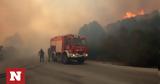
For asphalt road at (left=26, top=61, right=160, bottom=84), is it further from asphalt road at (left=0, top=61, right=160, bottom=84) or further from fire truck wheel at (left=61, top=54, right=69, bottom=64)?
fire truck wheel at (left=61, top=54, right=69, bottom=64)

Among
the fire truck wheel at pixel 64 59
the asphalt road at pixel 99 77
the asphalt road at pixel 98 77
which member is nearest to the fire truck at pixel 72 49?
the fire truck wheel at pixel 64 59

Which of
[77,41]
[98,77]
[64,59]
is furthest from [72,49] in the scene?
[98,77]

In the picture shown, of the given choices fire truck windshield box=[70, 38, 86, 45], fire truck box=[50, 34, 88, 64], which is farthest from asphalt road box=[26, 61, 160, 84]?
fire truck windshield box=[70, 38, 86, 45]

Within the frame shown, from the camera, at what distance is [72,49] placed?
139 ft

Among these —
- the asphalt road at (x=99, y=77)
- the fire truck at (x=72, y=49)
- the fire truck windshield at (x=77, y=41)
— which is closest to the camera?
the asphalt road at (x=99, y=77)

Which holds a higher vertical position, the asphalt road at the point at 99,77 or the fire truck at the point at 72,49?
the fire truck at the point at 72,49

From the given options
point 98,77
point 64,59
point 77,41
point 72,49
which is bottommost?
point 98,77

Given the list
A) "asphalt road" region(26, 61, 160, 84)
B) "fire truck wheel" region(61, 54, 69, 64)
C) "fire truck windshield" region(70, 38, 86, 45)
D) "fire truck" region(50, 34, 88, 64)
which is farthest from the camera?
"fire truck windshield" region(70, 38, 86, 45)

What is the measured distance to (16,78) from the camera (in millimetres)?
12102

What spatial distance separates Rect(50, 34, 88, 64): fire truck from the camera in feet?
138

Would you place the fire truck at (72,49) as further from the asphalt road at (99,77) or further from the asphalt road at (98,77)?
the asphalt road at (99,77)

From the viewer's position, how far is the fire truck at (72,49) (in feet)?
138

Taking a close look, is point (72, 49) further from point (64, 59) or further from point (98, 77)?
point (98, 77)

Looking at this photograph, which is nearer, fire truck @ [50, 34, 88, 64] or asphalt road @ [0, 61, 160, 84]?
asphalt road @ [0, 61, 160, 84]
